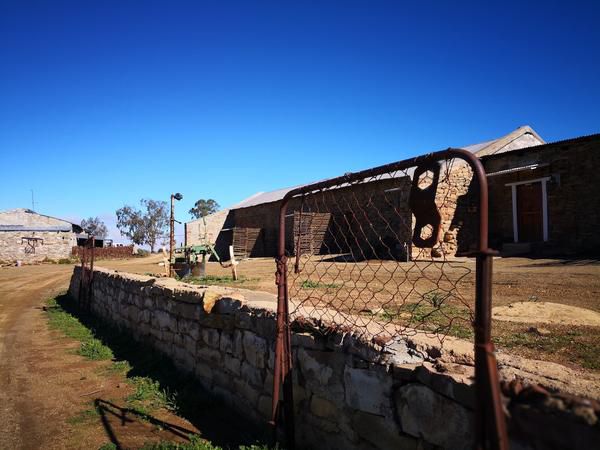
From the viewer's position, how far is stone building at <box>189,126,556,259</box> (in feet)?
45.7

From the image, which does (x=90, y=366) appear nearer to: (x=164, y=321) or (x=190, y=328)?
(x=164, y=321)

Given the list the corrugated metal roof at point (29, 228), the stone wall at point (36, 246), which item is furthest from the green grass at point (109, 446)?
the corrugated metal roof at point (29, 228)

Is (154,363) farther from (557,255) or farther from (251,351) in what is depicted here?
(557,255)

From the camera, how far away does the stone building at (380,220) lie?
1393cm

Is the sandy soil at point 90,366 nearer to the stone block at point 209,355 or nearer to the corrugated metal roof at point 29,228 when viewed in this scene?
the stone block at point 209,355

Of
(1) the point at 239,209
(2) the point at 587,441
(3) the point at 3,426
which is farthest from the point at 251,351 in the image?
(1) the point at 239,209

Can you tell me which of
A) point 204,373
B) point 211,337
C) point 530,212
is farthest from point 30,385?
point 530,212

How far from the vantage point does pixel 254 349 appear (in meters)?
3.79

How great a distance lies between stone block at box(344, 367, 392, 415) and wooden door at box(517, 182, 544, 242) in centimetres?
1371

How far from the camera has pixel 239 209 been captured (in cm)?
2930

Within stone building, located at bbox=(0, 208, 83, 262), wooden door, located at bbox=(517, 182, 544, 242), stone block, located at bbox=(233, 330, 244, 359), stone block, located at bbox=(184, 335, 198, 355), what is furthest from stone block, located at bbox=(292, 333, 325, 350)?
stone building, located at bbox=(0, 208, 83, 262)

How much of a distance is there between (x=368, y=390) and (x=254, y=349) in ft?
4.72

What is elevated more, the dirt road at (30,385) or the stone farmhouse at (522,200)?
the stone farmhouse at (522,200)

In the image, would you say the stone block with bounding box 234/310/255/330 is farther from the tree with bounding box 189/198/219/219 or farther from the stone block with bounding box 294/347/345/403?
the tree with bounding box 189/198/219/219
